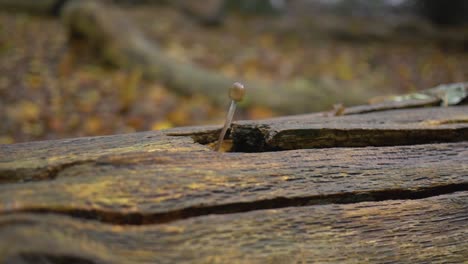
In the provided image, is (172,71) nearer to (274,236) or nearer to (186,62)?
(186,62)

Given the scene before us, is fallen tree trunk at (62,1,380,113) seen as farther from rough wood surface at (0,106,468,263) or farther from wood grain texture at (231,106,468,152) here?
rough wood surface at (0,106,468,263)

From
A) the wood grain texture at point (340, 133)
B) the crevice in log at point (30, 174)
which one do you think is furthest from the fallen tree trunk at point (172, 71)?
the crevice in log at point (30, 174)

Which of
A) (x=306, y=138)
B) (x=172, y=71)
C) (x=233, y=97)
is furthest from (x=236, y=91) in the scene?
(x=172, y=71)

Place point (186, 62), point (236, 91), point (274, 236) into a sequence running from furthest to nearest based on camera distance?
point (186, 62) → point (236, 91) → point (274, 236)

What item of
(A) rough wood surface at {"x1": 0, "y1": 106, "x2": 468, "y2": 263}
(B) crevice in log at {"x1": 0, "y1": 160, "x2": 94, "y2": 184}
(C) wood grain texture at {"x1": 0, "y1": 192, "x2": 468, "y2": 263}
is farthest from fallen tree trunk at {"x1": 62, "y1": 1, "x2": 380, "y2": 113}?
(B) crevice in log at {"x1": 0, "y1": 160, "x2": 94, "y2": 184}

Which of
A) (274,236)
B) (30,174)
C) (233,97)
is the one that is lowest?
(274,236)

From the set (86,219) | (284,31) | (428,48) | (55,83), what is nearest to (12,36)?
(55,83)
